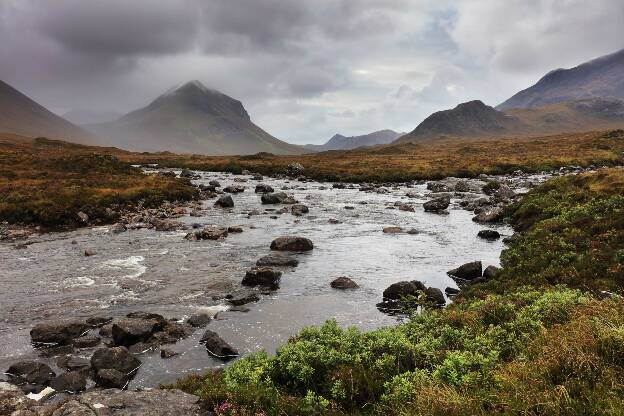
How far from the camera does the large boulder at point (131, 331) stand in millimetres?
17594

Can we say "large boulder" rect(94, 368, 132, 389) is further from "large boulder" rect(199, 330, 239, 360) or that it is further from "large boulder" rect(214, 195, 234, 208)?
"large boulder" rect(214, 195, 234, 208)

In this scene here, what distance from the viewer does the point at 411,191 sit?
7231 cm

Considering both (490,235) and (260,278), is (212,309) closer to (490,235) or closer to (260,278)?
(260,278)

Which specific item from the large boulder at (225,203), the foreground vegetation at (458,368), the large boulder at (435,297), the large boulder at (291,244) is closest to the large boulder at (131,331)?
the foreground vegetation at (458,368)

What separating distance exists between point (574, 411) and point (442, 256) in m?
25.4

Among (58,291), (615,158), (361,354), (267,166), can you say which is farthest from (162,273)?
(615,158)

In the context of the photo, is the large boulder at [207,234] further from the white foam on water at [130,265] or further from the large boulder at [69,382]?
the large boulder at [69,382]

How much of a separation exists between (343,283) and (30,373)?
1601 cm

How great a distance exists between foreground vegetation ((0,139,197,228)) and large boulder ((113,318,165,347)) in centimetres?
3027

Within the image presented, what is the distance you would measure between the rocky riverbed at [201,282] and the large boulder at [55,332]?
5 centimetres

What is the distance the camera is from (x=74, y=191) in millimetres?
50812

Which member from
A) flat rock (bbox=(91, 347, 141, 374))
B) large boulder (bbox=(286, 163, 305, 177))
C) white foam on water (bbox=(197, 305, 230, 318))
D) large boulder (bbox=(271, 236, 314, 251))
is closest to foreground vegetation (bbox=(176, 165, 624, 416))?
flat rock (bbox=(91, 347, 141, 374))

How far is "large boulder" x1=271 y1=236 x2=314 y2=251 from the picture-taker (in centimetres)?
3459

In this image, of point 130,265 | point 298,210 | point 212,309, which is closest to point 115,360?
point 212,309
